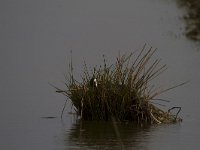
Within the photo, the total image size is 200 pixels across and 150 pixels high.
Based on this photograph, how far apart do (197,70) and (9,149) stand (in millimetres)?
9718

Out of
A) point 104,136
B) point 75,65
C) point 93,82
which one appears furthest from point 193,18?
point 104,136

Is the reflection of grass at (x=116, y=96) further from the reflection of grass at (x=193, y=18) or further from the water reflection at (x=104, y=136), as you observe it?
the reflection of grass at (x=193, y=18)

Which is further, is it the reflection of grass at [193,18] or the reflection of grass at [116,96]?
the reflection of grass at [193,18]

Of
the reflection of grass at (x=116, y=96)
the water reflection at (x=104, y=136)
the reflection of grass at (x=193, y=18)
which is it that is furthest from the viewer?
the reflection of grass at (x=193, y=18)

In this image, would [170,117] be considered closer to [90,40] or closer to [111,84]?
[111,84]

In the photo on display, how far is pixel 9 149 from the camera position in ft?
36.8

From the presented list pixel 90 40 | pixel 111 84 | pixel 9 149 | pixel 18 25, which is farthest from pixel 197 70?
pixel 9 149

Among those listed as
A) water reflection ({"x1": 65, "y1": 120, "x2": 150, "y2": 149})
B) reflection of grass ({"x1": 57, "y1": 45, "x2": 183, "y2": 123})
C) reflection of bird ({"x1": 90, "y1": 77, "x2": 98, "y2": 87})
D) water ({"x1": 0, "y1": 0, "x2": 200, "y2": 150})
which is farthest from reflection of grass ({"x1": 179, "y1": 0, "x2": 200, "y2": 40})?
water reflection ({"x1": 65, "y1": 120, "x2": 150, "y2": 149})

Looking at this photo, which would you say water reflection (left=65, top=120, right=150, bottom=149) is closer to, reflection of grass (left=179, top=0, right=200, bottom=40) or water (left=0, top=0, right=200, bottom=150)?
water (left=0, top=0, right=200, bottom=150)

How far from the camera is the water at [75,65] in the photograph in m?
12.2

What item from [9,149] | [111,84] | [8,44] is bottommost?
[9,149]

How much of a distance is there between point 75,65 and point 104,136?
20.9 feet

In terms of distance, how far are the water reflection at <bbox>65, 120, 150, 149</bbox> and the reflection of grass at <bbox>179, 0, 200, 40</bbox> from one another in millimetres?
12785

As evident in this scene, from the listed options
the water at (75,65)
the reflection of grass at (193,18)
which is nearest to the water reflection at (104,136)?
the water at (75,65)
